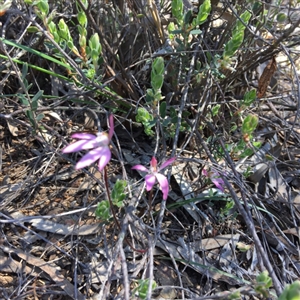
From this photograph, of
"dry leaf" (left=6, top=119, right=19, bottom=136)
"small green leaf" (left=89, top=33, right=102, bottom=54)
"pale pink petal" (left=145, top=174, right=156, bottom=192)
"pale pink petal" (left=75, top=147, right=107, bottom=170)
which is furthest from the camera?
"dry leaf" (left=6, top=119, right=19, bottom=136)

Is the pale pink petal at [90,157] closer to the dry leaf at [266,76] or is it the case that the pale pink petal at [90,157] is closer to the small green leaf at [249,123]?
the small green leaf at [249,123]

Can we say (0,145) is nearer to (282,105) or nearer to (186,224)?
(186,224)

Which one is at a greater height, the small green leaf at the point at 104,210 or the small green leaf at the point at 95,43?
the small green leaf at the point at 95,43

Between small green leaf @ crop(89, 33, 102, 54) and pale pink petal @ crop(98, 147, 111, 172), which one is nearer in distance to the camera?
pale pink petal @ crop(98, 147, 111, 172)

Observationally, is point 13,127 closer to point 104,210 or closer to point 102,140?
point 104,210

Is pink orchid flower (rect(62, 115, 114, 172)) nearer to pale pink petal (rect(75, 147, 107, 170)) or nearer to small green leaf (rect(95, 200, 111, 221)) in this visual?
pale pink petal (rect(75, 147, 107, 170))

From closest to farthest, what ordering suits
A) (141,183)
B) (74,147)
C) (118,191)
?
(74,147), (118,191), (141,183)

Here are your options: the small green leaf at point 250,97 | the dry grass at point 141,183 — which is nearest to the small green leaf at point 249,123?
the dry grass at point 141,183

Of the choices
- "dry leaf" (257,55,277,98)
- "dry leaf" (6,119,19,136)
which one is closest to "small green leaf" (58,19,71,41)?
"dry leaf" (6,119,19,136)

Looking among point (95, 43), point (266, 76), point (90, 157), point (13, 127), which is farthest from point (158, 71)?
point (13, 127)

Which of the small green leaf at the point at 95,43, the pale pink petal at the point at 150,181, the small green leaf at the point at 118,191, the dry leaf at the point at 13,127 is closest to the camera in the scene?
the pale pink petal at the point at 150,181
